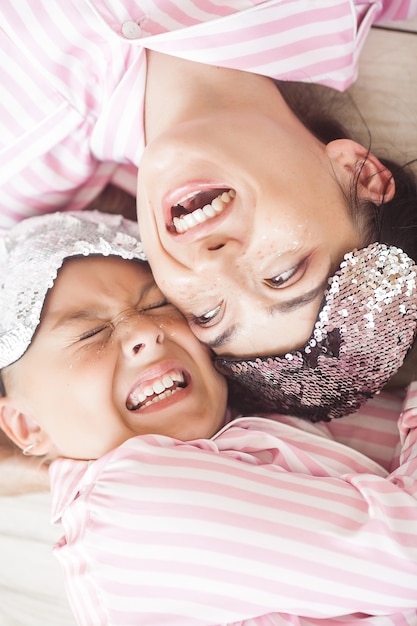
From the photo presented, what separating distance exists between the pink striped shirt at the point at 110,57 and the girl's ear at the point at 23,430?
1.29ft

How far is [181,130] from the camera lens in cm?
103

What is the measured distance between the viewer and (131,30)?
1116 mm

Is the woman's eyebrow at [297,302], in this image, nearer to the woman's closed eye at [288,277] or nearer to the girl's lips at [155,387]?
the woman's closed eye at [288,277]

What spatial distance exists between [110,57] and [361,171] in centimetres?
47

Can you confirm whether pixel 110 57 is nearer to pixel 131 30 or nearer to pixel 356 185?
pixel 131 30

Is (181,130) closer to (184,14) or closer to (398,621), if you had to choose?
(184,14)

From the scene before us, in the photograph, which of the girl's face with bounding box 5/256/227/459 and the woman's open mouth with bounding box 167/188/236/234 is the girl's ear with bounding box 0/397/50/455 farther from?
the woman's open mouth with bounding box 167/188/236/234

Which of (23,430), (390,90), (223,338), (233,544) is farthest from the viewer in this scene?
(390,90)

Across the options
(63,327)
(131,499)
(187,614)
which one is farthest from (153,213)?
(187,614)

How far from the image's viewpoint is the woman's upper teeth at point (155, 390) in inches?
44.5

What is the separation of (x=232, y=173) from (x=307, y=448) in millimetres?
475

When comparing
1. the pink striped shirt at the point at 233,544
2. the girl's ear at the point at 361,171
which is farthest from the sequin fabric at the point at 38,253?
the girl's ear at the point at 361,171

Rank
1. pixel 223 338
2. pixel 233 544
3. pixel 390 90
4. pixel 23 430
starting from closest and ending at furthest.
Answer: pixel 233 544
pixel 223 338
pixel 23 430
pixel 390 90

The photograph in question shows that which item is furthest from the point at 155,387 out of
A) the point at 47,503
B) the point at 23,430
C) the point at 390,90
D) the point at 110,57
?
the point at 390,90
